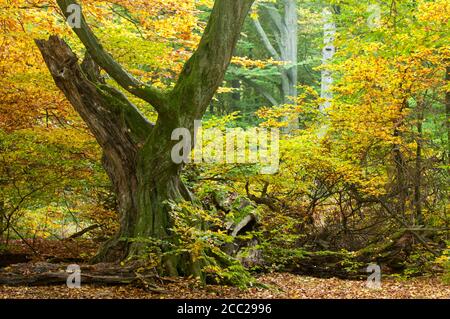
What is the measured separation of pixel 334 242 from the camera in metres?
10.0

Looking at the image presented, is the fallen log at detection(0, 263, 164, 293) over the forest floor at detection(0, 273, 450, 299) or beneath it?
over

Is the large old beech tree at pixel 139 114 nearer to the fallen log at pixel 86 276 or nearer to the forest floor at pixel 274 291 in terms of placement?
the fallen log at pixel 86 276

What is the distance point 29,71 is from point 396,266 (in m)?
6.85

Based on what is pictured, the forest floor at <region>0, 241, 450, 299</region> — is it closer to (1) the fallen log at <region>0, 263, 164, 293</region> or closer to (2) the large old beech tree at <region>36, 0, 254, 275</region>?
(1) the fallen log at <region>0, 263, 164, 293</region>

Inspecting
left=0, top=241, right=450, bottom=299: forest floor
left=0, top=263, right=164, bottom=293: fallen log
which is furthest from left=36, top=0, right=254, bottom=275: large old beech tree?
left=0, top=241, right=450, bottom=299: forest floor

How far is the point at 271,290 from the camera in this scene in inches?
269

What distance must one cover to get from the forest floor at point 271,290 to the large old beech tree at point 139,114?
46 centimetres

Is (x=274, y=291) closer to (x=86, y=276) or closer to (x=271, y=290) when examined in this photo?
(x=271, y=290)

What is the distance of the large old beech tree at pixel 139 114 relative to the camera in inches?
261

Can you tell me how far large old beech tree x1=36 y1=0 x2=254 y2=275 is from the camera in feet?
21.7

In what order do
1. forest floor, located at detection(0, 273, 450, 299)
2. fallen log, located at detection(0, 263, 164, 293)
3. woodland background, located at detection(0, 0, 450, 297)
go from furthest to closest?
woodland background, located at detection(0, 0, 450, 297)
fallen log, located at detection(0, 263, 164, 293)
forest floor, located at detection(0, 273, 450, 299)

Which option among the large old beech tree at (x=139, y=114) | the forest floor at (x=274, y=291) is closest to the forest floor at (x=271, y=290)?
the forest floor at (x=274, y=291)

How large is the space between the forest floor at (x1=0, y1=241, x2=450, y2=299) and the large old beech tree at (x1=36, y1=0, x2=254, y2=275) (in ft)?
1.51

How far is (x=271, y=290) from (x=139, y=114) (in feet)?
9.21
